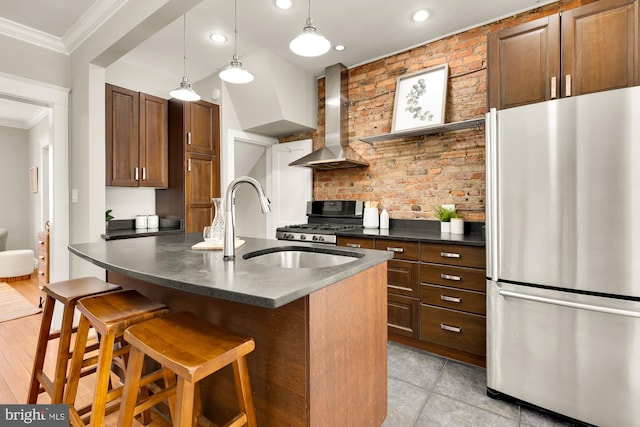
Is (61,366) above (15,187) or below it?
below

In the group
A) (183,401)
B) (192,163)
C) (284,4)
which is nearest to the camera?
(183,401)

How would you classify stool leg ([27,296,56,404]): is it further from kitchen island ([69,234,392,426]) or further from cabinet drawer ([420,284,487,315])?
cabinet drawer ([420,284,487,315])

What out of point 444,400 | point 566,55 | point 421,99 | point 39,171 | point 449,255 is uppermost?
point 421,99

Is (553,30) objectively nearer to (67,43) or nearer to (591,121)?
(591,121)

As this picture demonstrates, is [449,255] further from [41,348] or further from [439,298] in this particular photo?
[41,348]

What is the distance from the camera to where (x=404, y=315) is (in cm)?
264

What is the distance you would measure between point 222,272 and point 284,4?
2.36 m

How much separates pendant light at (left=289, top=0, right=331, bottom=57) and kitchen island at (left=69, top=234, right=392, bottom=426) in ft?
3.94

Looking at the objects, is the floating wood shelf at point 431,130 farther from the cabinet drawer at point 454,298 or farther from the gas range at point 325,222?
the cabinet drawer at point 454,298

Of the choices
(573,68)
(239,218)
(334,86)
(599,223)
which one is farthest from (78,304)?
(239,218)

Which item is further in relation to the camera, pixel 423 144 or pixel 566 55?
pixel 423 144

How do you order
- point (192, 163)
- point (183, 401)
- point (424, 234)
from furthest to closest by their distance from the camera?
point (192, 163) → point (424, 234) → point (183, 401)

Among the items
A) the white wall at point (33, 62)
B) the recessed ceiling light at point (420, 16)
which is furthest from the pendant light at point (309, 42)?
the white wall at point (33, 62)

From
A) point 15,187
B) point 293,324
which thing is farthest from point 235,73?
point 15,187
